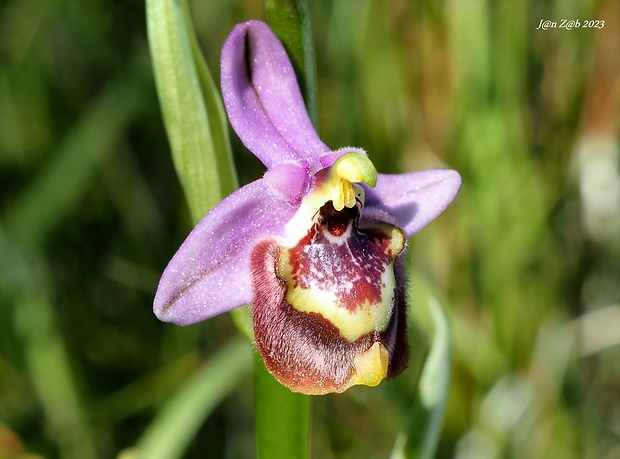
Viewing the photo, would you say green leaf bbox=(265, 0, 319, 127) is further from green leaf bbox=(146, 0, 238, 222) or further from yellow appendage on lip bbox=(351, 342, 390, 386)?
yellow appendage on lip bbox=(351, 342, 390, 386)

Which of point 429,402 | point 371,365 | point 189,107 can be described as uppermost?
point 189,107

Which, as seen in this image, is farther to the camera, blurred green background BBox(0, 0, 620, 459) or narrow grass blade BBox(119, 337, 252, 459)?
blurred green background BBox(0, 0, 620, 459)

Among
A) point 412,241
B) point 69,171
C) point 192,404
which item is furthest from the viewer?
point 412,241

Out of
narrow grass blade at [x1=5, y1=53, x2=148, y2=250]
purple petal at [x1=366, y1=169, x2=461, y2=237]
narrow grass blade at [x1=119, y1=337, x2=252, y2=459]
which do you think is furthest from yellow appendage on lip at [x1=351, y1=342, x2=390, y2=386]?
narrow grass blade at [x1=5, y1=53, x2=148, y2=250]

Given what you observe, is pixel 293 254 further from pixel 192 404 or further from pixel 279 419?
pixel 192 404

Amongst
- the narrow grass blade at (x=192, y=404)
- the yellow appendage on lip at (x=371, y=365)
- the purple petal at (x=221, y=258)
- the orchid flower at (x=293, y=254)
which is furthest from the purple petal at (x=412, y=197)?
the narrow grass blade at (x=192, y=404)

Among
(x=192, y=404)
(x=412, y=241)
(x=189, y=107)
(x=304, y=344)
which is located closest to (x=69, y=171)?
(x=192, y=404)

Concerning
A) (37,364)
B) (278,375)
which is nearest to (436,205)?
(278,375)
